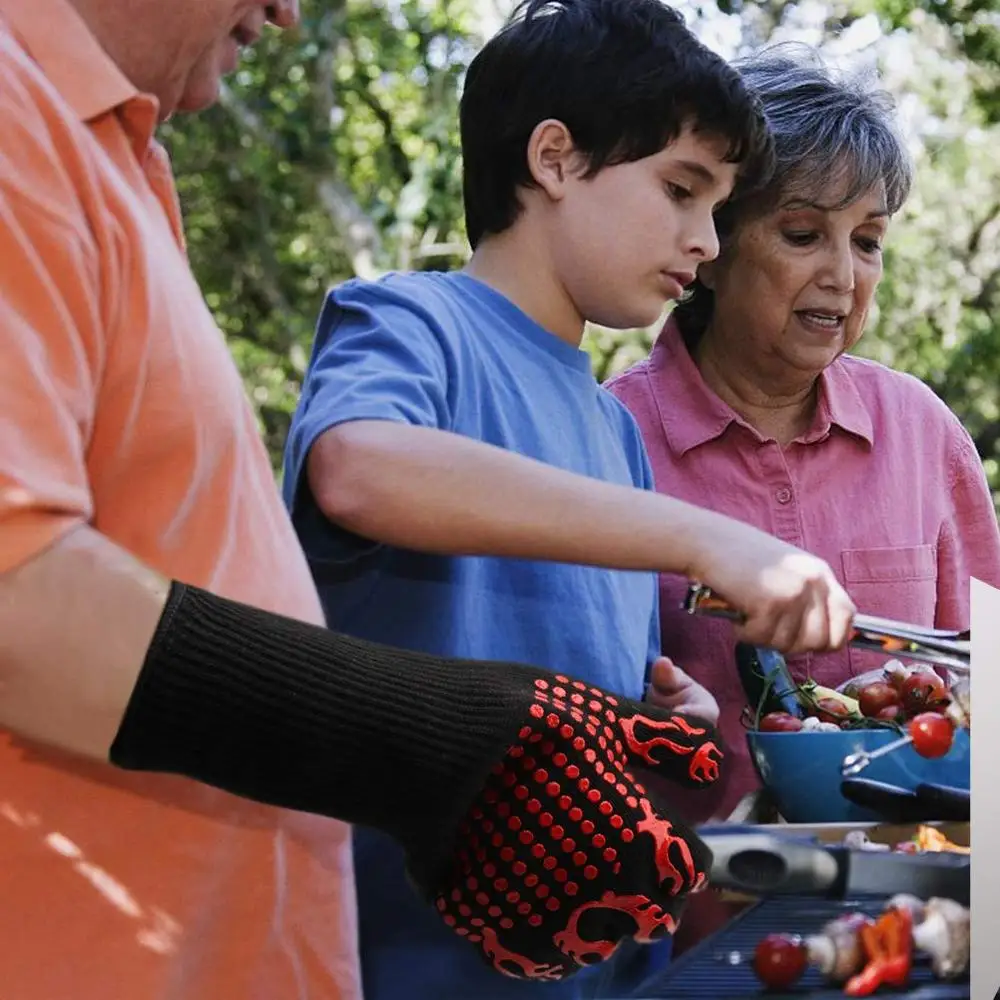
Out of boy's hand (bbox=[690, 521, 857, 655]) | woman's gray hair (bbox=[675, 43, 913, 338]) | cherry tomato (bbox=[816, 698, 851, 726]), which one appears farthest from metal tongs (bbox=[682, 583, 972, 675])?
A: woman's gray hair (bbox=[675, 43, 913, 338])

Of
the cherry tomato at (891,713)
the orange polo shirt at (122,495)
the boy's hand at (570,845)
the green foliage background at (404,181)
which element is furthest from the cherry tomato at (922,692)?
the green foliage background at (404,181)

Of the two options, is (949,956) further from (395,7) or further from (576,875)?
(395,7)

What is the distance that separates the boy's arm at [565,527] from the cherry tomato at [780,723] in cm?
35

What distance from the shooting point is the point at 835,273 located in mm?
1594

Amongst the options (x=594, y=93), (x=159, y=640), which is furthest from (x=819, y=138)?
(x=159, y=640)

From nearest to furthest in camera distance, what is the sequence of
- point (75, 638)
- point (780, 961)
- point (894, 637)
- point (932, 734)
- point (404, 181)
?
point (75, 638) < point (780, 961) < point (894, 637) < point (932, 734) < point (404, 181)

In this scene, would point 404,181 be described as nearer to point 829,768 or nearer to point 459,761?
point 829,768

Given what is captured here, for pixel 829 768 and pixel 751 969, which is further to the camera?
pixel 829 768

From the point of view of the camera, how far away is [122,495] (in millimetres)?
849

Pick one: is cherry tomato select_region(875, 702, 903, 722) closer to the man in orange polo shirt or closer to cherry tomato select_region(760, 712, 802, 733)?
cherry tomato select_region(760, 712, 802, 733)

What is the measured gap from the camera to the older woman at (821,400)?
1.56m

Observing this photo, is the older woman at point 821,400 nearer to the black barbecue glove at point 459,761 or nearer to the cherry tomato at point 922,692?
the cherry tomato at point 922,692

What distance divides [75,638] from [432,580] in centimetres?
37

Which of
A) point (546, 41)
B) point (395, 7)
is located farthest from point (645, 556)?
point (395, 7)
